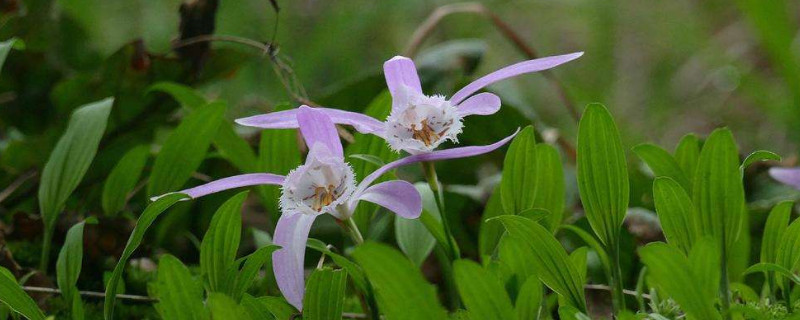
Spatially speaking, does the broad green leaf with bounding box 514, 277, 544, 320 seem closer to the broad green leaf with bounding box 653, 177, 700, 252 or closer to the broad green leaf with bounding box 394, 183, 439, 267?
the broad green leaf with bounding box 653, 177, 700, 252

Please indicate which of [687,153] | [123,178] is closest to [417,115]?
[687,153]

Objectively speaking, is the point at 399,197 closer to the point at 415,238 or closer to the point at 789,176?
the point at 415,238

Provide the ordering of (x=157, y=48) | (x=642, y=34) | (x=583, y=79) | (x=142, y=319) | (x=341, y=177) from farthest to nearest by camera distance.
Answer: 1. (x=642, y=34)
2. (x=583, y=79)
3. (x=157, y=48)
4. (x=142, y=319)
5. (x=341, y=177)

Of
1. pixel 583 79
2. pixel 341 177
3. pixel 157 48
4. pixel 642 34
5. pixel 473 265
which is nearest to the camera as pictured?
pixel 473 265

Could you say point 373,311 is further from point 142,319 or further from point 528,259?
point 142,319

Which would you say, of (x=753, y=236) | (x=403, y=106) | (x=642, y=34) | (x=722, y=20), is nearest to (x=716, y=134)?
(x=403, y=106)

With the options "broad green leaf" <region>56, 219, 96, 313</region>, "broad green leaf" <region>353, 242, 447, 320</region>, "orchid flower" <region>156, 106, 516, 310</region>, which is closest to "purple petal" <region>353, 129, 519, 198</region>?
"orchid flower" <region>156, 106, 516, 310</region>
